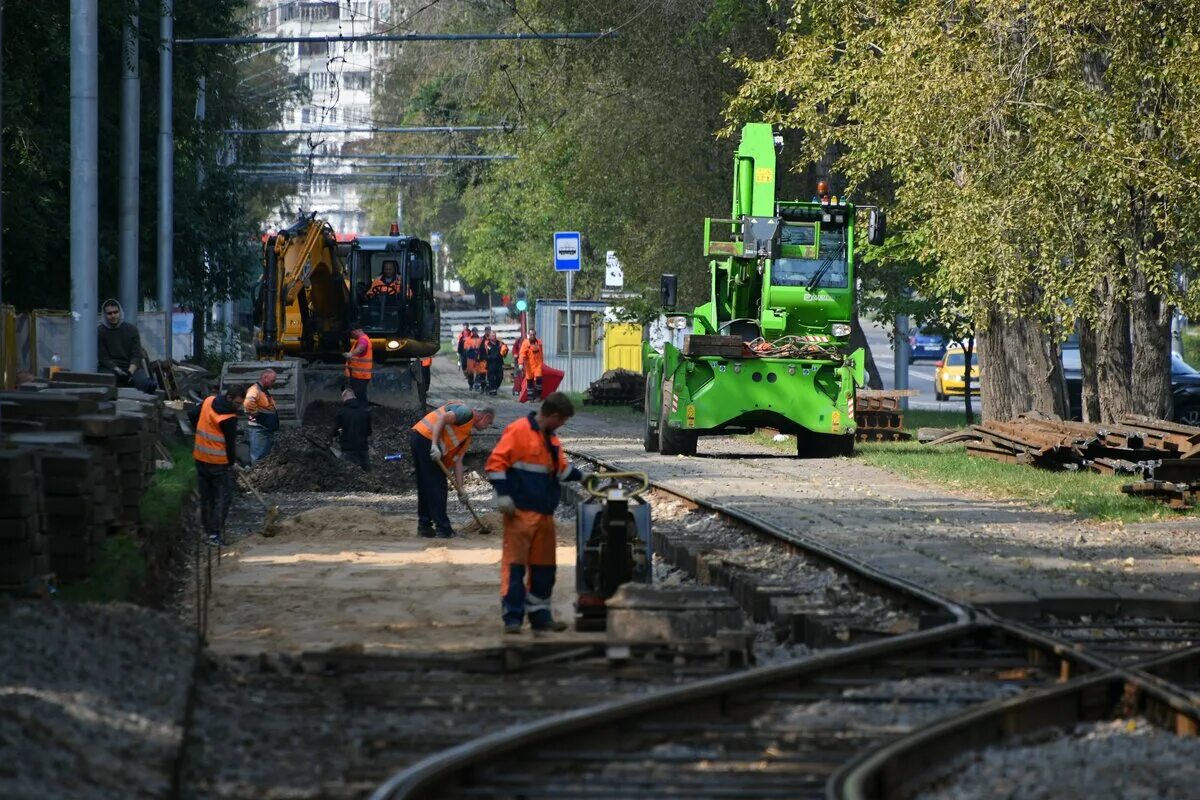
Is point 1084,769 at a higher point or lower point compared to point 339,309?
lower

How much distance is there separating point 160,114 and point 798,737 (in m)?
27.2

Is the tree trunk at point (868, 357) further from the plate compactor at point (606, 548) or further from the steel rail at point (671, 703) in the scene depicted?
the steel rail at point (671, 703)

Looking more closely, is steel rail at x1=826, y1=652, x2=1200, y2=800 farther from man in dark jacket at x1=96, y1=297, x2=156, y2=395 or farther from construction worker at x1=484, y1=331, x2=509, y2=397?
construction worker at x1=484, y1=331, x2=509, y2=397

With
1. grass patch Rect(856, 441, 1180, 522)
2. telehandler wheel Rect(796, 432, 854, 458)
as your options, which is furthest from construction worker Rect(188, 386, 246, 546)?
telehandler wheel Rect(796, 432, 854, 458)

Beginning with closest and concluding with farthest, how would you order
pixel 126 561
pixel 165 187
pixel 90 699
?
1. pixel 90 699
2. pixel 126 561
3. pixel 165 187

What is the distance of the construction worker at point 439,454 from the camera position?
709 inches

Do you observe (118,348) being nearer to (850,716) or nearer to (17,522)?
(17,522)

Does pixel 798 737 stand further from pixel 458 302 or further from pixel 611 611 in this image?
pixel 458 302

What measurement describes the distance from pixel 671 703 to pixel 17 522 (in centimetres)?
411

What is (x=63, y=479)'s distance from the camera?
39.5ft

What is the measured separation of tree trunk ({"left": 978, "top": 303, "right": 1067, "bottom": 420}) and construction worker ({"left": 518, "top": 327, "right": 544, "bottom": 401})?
1617 centimetres

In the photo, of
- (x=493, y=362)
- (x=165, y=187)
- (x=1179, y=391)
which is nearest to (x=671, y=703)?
(x=165, y=187)

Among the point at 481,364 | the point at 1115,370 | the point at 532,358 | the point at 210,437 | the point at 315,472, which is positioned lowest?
the point at 315,472

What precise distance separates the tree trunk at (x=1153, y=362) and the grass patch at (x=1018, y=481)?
2.04 m
